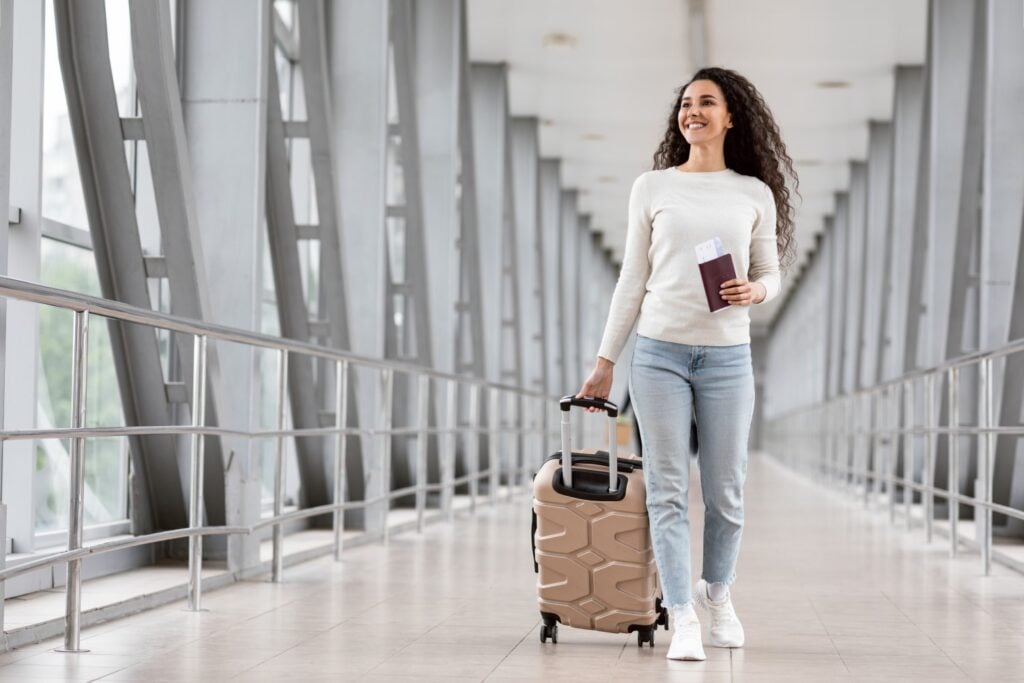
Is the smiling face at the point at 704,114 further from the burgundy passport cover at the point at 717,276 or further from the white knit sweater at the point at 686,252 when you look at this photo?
the burgundy passport cover at the point at 717,276

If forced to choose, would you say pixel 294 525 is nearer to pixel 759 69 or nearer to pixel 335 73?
pixel 335 73

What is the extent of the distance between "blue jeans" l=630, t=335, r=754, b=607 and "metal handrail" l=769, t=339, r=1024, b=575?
6.03 ft

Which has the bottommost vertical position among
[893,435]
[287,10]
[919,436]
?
[919,436]

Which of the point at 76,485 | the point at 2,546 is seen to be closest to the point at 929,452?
the point at 76,485

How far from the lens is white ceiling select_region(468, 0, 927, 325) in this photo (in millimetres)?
11438

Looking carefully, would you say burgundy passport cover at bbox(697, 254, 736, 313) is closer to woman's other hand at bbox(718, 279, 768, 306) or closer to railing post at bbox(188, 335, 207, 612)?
woman's other hand at bbox(718, 279, 768, 306)

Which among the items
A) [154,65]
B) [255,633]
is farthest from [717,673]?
[154,65]

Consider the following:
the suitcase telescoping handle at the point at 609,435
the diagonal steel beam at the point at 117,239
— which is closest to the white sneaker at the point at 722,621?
the suitcase telescoping handle at the point at 609,435

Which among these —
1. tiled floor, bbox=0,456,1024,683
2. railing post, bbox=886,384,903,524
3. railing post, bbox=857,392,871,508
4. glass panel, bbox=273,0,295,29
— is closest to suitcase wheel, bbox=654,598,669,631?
tiled floor, bbox=0,456,1024,683

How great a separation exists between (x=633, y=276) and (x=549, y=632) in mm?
870

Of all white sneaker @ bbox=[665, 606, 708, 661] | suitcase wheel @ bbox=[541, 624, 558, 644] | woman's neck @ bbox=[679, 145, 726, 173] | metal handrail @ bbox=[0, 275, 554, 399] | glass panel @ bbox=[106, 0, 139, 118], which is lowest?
suitcase wheel @ bbox=[541, 624, 558, 644]

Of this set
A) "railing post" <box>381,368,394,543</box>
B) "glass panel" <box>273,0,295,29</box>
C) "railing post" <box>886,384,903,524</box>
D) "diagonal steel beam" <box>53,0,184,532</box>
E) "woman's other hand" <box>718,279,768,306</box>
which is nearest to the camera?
"woman's other hand" <box>718,279,768,306</box>

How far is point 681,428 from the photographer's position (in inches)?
124

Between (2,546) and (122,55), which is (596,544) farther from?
(122,55)
